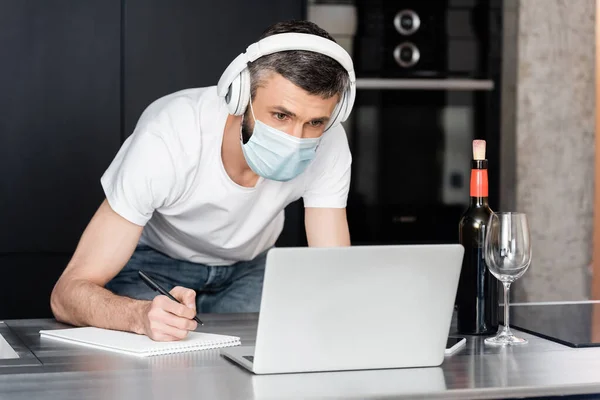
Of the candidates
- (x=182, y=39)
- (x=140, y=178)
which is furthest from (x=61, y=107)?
(x=140, y=178)

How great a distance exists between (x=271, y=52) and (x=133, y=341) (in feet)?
2.21

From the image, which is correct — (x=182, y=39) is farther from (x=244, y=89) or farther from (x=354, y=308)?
(x=354, y=308)

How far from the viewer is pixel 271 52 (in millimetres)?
1883

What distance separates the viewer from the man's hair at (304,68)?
189cm

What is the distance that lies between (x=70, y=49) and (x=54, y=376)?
82.0 inches

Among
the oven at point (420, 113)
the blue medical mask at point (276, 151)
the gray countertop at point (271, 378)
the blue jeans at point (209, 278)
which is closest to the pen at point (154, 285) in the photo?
the gray countertop at point (271, 378)

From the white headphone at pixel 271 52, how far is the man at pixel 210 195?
0.05 ft

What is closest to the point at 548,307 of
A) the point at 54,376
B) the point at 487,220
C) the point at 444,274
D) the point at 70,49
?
the point at 487,220

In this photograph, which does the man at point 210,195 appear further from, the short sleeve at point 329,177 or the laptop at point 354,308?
the laptop at point 354,308

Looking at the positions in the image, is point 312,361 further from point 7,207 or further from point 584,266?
point 584,266

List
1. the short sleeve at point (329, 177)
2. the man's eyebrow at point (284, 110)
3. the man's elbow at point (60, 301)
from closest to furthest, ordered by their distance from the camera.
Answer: the man's elbow at point (60, 301) < the man's eyebrow at point (284, 110) < the short sleeve at point (329, 177)

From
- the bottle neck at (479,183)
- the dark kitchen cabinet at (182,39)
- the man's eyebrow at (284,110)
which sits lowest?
the bottle neck at (479,183)

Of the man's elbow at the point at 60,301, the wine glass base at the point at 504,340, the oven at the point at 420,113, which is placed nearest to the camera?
the wine glass base at the point at 504,340

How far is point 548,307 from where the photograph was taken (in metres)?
1.99
